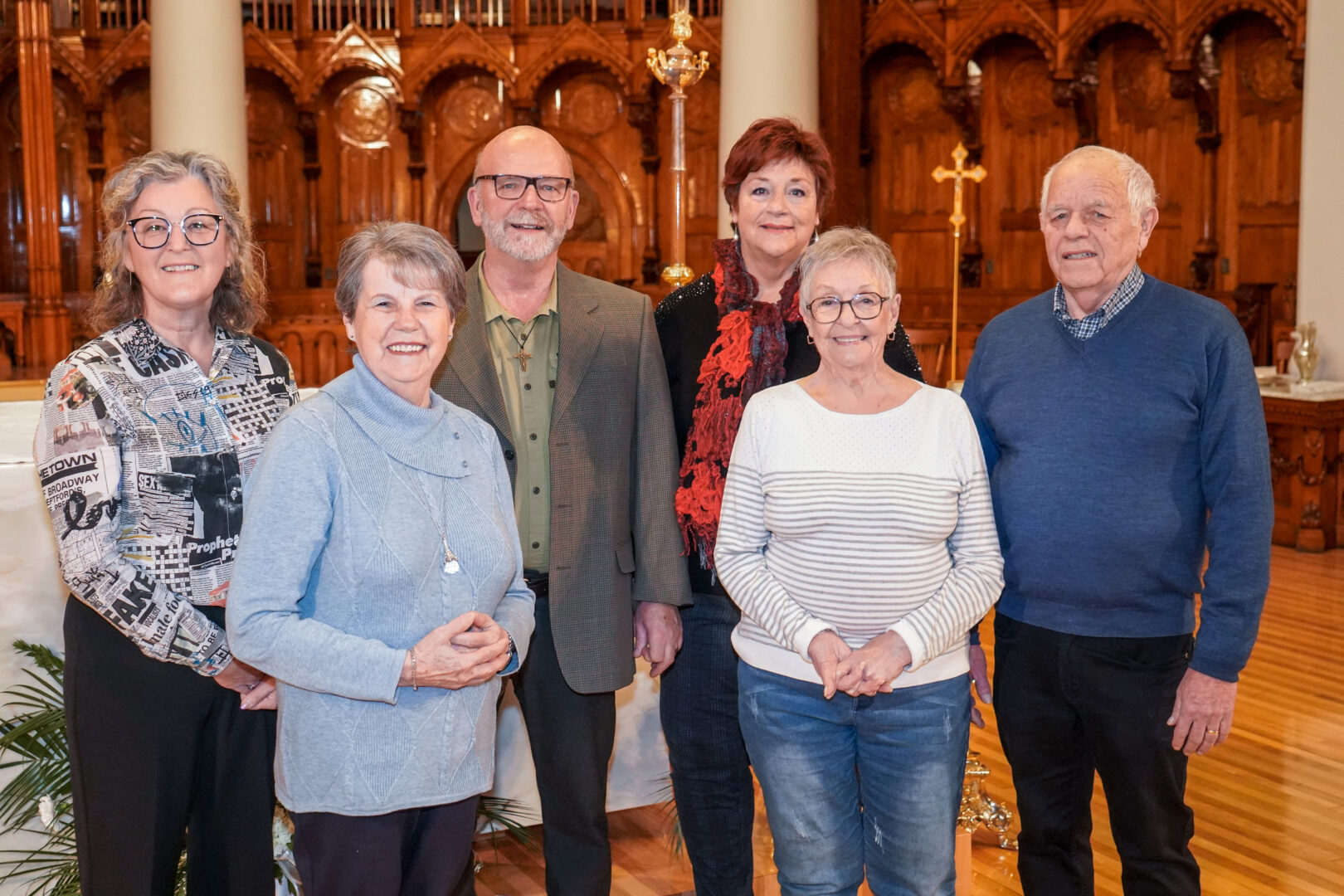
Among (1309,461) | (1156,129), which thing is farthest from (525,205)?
(1156,129)

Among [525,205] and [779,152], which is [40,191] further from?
[779,152]

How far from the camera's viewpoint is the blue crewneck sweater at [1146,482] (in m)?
2.06

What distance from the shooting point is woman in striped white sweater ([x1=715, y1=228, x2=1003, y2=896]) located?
1.93 m

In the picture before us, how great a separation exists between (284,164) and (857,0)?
4.97 meters

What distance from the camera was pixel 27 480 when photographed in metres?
2.58

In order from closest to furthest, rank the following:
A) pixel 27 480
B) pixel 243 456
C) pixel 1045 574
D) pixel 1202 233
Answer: pixel 243 456, pixel 1045 574, pixel 27 480, pixel 1202 233

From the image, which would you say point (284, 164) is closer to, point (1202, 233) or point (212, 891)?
point (1202, 233)

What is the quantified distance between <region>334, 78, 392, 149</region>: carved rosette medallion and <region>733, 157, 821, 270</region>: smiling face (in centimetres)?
884

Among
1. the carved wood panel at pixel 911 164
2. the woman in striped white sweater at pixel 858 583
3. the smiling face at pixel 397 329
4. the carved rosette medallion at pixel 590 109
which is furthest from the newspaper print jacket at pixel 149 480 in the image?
the carved rosette medallion at pixel 590 109

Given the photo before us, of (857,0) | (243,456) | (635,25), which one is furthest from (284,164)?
(243,456)

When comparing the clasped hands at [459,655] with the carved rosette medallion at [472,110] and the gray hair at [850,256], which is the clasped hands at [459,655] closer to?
the gray hair at [850,256]

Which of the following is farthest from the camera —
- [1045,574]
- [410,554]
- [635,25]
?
[635,25]

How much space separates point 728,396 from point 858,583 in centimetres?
57

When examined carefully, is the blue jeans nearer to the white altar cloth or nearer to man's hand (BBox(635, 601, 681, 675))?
man's hand (BBox(635, 601, 681, 675))
